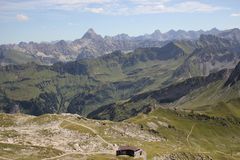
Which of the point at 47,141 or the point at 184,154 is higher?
the point at 47,141

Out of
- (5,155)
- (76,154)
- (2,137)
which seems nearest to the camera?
(5,155)

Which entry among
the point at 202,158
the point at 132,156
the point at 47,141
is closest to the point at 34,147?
the point at 47,141

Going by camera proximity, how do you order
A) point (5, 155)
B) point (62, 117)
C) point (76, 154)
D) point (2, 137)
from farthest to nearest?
point (62, 117) → point (2, 137) → point (76, 154) → point (5, 155)

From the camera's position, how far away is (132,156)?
14000 centimetres

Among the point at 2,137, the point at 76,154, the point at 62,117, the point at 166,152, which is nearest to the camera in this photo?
the point at 76,154

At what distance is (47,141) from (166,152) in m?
45.9

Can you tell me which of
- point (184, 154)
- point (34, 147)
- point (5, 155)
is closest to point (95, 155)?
point (34, 147)

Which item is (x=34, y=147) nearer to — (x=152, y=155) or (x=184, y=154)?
(x=152, y=155)

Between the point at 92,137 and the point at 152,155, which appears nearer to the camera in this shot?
the point at 152,155

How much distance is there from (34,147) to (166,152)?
52.3 m

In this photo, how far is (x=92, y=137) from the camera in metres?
163

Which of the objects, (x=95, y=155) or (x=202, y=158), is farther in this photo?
(x=202, y=158)

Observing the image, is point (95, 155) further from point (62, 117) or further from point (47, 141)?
point (62, 117)

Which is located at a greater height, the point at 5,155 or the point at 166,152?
the point at 5,155
